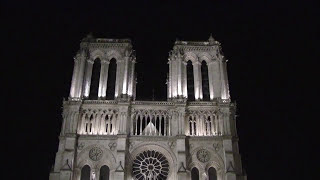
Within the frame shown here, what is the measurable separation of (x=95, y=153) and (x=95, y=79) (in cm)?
955

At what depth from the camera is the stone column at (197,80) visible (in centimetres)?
4466

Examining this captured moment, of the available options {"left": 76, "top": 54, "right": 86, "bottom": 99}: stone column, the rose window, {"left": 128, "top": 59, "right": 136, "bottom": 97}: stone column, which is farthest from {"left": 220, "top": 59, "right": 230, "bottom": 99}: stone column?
{"left": 76, "top": 54, "right": 86, "bottom": 99}: stone column

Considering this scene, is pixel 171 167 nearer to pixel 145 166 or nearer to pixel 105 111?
pixel 145 166

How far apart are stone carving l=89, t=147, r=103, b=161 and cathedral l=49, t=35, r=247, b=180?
3.9 inches

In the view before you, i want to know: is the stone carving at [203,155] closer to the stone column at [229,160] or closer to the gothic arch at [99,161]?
the stone column at [229,160]

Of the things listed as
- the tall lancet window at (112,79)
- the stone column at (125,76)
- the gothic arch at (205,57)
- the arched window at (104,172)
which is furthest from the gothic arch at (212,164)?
the gothic arch at (205,57)

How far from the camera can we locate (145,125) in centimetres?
4247

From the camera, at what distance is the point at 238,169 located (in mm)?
39750

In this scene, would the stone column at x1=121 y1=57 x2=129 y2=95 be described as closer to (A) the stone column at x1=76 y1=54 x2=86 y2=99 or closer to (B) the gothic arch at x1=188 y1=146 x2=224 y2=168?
(A) the stone column at x1=76 y1=54 x2=86 y2=99

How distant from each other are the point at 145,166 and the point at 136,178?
149 centimetres

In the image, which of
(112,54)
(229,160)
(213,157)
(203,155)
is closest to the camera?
(229,160)

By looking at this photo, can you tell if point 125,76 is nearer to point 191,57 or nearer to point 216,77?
point 191,57

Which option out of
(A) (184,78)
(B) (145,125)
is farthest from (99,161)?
(A) (184,78)

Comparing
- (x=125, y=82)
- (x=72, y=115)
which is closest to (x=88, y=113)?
(x=72, y=115)
